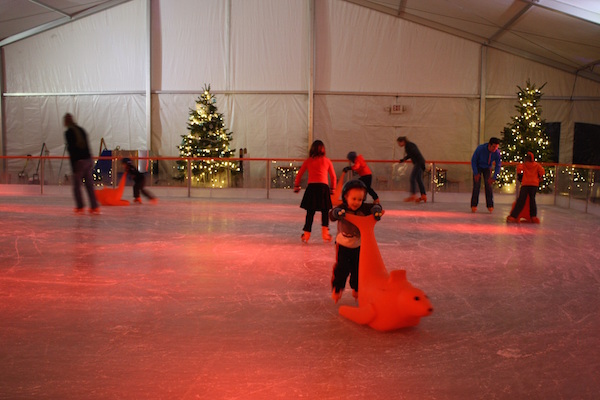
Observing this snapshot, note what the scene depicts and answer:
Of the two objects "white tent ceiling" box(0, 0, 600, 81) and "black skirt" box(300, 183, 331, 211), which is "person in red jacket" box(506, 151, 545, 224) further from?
"white tent ceiling" box(0, 0, 600, 81)

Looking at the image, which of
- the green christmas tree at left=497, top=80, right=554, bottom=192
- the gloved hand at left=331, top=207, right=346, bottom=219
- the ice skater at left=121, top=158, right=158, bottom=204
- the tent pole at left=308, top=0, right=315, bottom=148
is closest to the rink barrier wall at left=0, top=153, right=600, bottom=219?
the ice skater at left=121, top=158, right=158, bottom=204

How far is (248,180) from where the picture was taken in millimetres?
13461

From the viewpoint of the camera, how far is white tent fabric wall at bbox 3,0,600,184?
60.5 ft

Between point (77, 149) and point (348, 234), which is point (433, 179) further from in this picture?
point (348, 234)

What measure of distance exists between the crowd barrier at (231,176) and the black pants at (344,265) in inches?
353

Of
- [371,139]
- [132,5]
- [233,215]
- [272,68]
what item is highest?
[132,5]

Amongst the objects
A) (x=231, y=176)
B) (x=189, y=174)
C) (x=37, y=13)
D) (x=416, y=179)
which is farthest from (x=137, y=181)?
(x=37, y=13)

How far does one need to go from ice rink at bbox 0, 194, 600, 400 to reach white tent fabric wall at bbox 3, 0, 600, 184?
12.2 metres

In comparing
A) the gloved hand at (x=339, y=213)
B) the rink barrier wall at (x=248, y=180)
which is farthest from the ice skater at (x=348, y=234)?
the rink barrier wall at (x=248, y=180)

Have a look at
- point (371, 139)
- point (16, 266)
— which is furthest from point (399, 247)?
point (371, 139)

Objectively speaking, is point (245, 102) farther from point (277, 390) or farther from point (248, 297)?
point (277, 390)

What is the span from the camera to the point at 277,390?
234cm

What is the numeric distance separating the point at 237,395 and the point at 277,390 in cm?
16

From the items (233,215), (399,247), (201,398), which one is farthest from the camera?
(233,215)
